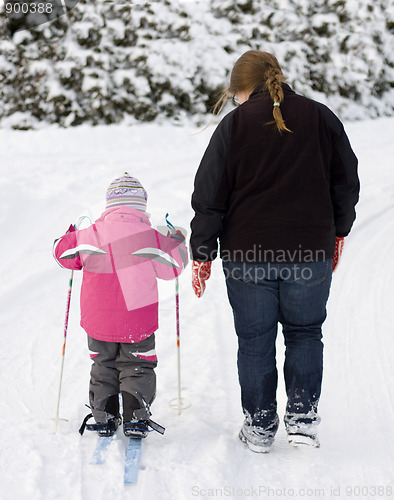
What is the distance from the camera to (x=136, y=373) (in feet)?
8.62

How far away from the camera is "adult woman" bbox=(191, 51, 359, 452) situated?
7.50 feet

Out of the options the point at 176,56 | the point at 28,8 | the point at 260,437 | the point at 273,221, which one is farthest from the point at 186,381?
the point at 28,8

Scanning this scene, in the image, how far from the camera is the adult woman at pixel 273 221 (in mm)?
2285

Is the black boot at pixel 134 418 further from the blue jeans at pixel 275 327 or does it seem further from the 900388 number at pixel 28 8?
the 900388 number at pixel 28 8

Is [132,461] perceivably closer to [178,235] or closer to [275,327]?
[275,327]

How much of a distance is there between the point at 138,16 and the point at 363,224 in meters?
6.26

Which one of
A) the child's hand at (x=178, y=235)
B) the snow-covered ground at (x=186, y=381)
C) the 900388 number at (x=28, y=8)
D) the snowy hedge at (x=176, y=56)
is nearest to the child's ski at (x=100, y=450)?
the snow-covered ground at (x=186, y=381)

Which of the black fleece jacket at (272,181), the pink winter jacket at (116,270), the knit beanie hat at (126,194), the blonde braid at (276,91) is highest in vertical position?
the blonde braid at (276,91)

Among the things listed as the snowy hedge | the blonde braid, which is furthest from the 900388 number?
the blonde braid

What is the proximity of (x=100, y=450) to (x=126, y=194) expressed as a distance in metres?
1.25

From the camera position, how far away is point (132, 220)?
263cm

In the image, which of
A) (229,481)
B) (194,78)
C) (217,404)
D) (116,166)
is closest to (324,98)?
(194,78)

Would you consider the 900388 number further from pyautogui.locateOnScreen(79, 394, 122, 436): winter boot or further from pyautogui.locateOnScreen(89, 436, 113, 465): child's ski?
pyautogui.locateOnScreen(89, 436, 113, 465): child's ski

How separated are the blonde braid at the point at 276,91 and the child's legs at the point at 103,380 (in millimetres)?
1332
